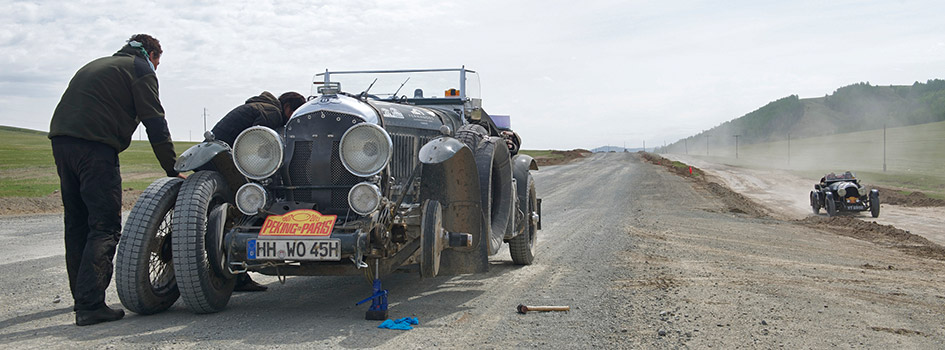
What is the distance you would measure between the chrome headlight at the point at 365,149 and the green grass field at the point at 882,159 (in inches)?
1175

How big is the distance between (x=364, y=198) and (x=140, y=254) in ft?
5.46

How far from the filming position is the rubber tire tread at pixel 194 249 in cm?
516

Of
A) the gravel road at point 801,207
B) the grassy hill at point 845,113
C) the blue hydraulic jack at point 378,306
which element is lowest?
the gravel road at point 801,207

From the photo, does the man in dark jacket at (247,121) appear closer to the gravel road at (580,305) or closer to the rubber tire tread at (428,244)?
the gravel road at (580,305)

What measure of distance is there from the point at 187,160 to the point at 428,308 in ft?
7.56

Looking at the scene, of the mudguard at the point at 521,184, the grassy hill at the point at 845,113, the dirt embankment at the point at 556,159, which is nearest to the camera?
the mudguard at the point at 521,184

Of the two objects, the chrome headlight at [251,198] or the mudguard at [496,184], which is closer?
the chrome headlight at [251,198]

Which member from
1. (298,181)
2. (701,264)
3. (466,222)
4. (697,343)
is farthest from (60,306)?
(701,264)

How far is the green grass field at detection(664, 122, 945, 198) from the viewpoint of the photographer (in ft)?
132

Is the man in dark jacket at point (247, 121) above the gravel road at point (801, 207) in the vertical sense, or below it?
above

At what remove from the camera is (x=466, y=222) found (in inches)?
236

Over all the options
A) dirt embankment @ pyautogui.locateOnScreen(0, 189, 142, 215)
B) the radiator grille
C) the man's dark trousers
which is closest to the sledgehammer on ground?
the radiator grille

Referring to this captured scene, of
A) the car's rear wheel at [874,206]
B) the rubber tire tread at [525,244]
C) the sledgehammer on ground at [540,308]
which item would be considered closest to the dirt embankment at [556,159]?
the car's rear wheel at [874,206]

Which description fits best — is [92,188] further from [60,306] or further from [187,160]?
[60,306]
